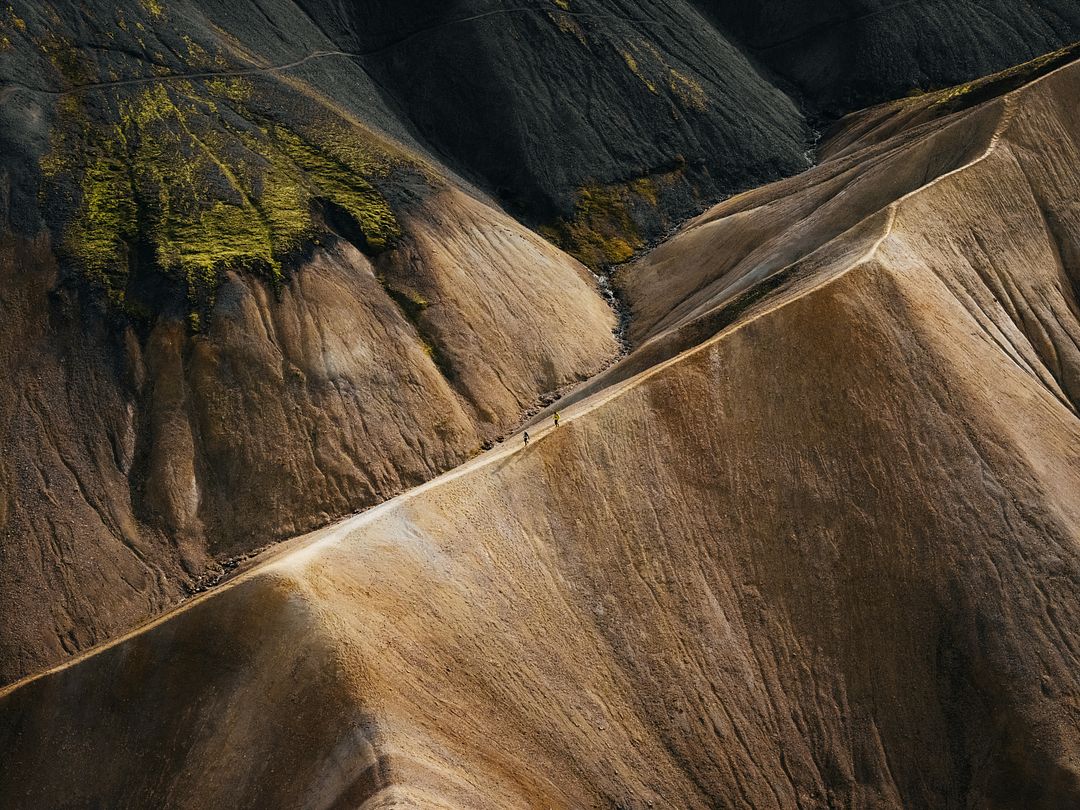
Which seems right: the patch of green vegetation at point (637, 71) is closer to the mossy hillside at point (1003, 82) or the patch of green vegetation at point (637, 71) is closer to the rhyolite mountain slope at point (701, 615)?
the mossy hillside at point (1003, 82)

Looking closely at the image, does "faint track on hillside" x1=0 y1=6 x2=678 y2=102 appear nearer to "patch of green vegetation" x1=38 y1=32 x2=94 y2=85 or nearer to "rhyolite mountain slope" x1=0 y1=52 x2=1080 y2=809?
"patch of green vegetation" x1=38 y1=32 x2=94 y2=85

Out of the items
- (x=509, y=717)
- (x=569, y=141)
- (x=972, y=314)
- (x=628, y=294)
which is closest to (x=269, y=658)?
(x=509, y=717)

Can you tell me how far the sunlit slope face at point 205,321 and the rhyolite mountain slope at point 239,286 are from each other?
4.0 inches

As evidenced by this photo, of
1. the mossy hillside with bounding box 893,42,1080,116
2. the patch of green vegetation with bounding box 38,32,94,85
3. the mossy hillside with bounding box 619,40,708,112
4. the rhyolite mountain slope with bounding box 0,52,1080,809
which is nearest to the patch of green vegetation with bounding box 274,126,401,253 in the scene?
the patch of green vegetation with bounding box 38,32,94,85

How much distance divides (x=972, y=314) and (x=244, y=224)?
30.1 m

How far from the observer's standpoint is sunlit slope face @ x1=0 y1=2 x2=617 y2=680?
3844cm

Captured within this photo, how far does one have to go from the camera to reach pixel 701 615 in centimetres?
3134

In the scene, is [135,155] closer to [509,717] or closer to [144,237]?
[144,237]

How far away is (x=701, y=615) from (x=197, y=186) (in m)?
29.5

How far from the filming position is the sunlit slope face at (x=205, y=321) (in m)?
38.4

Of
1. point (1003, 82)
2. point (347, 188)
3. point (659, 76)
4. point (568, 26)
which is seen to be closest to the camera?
point (347, 188)

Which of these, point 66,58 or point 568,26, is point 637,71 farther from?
Result: point 66,58

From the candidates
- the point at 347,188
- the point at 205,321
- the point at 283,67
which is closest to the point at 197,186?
the point at 347,188

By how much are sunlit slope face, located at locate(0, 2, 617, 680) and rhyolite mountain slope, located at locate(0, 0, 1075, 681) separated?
103 millimetres
